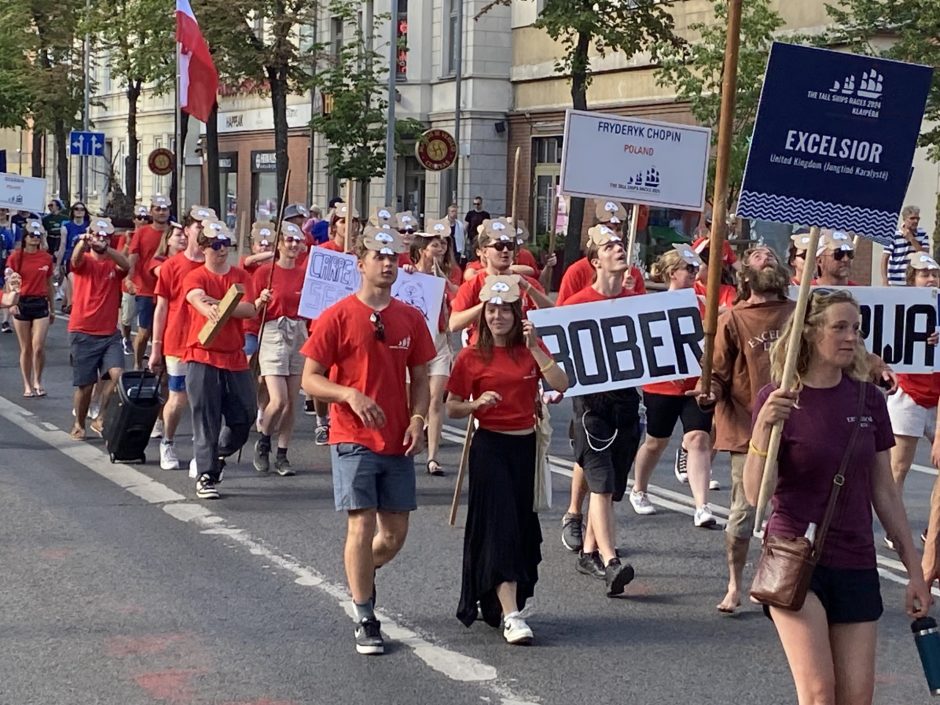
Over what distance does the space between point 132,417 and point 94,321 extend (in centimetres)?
200

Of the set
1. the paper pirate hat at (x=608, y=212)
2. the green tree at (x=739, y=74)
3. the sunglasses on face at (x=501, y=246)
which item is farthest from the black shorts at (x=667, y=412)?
the green tree at (x=739, y=74)

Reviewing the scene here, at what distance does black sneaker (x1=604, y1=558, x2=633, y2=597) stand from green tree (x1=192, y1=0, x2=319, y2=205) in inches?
1061

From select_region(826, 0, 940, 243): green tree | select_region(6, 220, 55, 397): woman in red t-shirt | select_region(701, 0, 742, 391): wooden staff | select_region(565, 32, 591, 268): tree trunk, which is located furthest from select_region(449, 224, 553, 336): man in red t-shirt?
select_region(565, 32, 591, 268): tree trunk

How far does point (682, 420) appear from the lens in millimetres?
10703

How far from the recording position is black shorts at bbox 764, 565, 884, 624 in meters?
5.42

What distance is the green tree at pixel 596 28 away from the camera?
28828 mm

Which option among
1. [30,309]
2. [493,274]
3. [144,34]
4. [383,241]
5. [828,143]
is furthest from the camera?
[144,34]

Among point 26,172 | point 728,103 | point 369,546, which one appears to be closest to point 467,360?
point 369,546

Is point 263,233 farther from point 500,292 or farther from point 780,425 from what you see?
point 780,425

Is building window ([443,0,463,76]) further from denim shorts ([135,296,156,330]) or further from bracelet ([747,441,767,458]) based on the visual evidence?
bracelet ([747,441,767,458])

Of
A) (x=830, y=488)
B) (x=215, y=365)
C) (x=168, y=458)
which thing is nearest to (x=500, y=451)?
(x=830, y=488)

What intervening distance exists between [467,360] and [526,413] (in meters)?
0.36

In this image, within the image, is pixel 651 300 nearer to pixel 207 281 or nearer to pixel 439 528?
pixel 439 528

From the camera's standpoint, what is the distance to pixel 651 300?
360 inches
